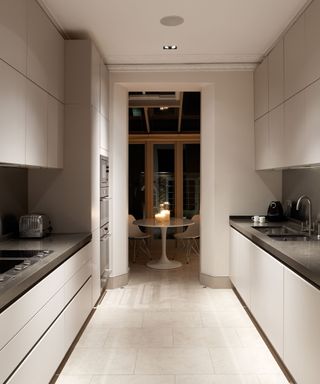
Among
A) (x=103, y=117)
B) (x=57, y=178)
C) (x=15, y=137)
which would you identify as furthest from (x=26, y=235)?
(x=103, y=117)

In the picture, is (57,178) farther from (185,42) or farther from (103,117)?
(185,42)


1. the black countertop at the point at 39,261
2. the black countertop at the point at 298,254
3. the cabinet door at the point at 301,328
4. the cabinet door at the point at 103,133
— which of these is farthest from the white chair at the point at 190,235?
the cabinet door at the point at 301,328

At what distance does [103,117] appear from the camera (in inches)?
168

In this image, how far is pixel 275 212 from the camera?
4336mm

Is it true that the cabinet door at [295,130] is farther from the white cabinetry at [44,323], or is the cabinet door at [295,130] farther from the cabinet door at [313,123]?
the white cabinetry at [44,323]

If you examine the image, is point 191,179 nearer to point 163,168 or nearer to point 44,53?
point 163,168

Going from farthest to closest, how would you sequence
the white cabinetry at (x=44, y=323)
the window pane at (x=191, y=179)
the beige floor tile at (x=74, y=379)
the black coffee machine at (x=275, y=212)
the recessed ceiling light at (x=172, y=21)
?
1. the window pane at (x=191, y=179)
2. the black coffee machine at (x=275, y=212)
3. the recessed ceiling light at (x=172, y=21)
4. the beige floor tile at (x=74, y=379)
5. the white cabinetry at (x=44, y=323)

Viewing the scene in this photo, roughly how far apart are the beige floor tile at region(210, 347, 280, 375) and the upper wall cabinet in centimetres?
246

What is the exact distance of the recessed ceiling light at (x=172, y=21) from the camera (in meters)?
3.29

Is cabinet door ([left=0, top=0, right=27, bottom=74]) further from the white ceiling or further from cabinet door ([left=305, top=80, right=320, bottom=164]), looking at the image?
cabinet door ([left=305, top=80, right=320, bottom=164])

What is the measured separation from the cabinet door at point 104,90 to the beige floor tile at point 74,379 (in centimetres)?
262

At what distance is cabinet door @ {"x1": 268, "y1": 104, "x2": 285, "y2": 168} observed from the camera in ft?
11.6

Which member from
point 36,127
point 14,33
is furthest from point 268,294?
point 14,33

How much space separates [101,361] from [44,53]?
7.83 ft
